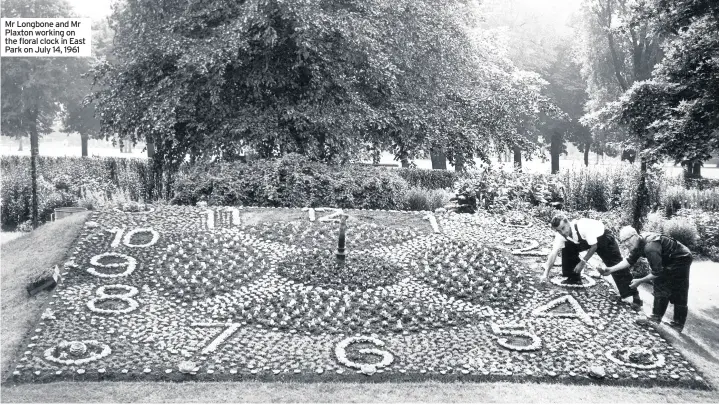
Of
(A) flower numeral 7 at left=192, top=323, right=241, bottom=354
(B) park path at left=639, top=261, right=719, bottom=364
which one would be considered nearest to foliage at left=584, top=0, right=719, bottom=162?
(B) park path at left=639, top=261, right=719, bottom=364

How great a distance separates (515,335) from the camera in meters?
7.06

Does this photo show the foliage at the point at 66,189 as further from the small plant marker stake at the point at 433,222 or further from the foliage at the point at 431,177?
the small plant marker stake at the point at 433,222

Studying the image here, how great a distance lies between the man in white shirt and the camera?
7.92 m

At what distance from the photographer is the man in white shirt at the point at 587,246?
7918 millimetres

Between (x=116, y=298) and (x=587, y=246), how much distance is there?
233 inches

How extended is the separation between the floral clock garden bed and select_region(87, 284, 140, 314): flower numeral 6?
22 millimetres

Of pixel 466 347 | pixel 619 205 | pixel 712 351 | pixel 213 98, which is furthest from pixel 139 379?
pixel 619 205

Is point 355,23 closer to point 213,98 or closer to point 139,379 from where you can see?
point 213,98

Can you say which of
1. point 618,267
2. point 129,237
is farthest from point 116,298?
point 618,267

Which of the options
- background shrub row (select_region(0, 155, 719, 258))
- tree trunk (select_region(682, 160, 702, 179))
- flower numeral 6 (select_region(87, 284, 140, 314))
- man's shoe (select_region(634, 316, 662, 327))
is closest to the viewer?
flower numeral 6 (select_region(87, 284, 140, 314))

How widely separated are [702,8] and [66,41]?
876 centimetres

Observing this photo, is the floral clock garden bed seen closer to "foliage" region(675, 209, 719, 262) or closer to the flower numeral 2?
the flower numeral 2

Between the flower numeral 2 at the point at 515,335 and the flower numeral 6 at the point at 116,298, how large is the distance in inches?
162

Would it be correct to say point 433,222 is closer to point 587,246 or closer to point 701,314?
point 587,246
